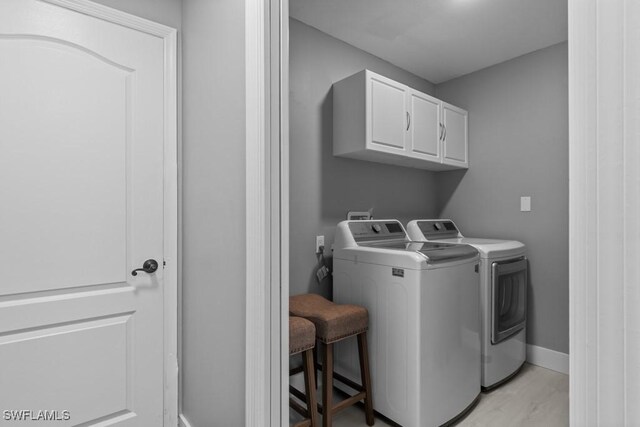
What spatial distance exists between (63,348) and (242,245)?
0.96m

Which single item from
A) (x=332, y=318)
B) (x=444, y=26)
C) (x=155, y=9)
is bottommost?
(x=332, y=318)

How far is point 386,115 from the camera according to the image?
2305 millimetres

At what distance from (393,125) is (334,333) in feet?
4.82

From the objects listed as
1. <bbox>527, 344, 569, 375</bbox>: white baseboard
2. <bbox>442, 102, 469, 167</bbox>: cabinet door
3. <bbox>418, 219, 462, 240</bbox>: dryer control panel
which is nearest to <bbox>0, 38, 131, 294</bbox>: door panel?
<bbox>418, 219, 462, 240</bbox>: dryer control panel

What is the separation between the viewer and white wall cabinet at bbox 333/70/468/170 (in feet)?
7.30

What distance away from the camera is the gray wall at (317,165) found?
7.36ft

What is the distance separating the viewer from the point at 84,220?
148 cm

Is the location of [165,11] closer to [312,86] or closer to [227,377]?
[312,86]

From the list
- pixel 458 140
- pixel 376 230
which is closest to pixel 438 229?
pixel 376 230

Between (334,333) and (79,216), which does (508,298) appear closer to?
(334,333)

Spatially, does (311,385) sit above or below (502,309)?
below

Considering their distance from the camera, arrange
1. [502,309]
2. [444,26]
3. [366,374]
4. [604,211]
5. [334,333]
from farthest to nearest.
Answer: [444,26] < [502,309] < [366,374] < [334,333] < [604,211]

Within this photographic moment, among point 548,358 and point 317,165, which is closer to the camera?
point 548,358

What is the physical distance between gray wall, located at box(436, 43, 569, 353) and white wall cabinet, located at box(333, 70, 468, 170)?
21 cm
